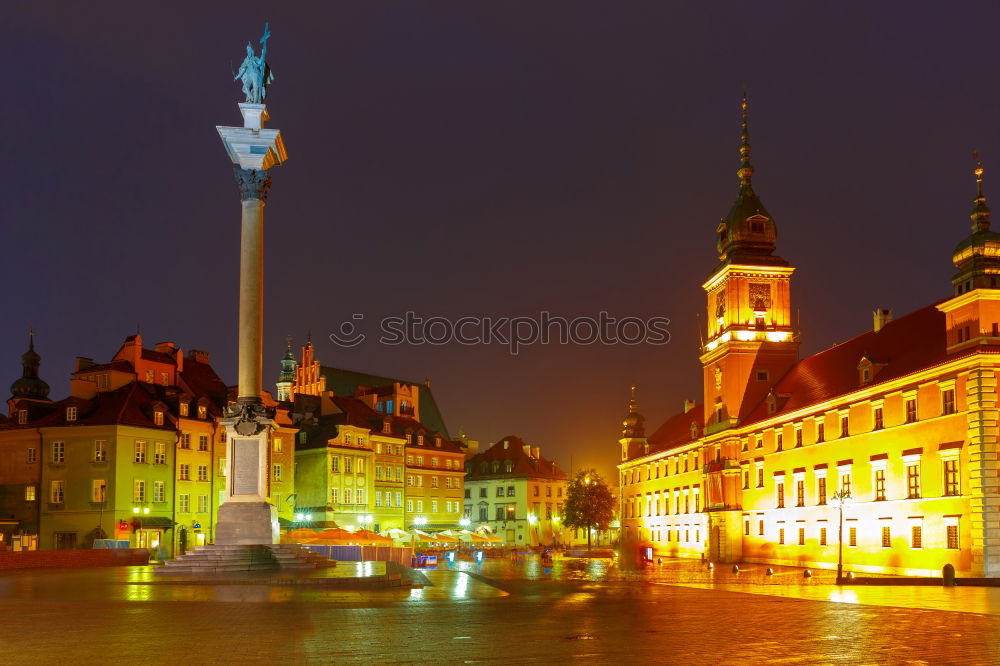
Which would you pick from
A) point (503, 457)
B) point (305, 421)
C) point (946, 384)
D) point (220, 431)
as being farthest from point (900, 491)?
→ point (503, 457)

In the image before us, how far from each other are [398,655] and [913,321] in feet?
169

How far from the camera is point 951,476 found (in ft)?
165

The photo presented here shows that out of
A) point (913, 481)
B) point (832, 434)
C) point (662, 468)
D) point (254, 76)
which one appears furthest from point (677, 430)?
point (254, 76)

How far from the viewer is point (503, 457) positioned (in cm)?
13788

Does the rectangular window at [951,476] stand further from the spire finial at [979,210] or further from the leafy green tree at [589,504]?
the leafy green tree at [589,504]

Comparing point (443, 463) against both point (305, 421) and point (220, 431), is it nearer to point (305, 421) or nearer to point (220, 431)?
point (305, 421)

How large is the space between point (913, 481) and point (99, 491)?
51269 millimetres

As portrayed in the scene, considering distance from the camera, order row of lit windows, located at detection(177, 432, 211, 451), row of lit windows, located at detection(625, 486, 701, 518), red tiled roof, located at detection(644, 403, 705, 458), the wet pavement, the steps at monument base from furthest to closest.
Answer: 1. red tiled roof, located at detection(644, 403, 705, 458)
2. row of lit windows, located at detection(625, 486, 701, 518)
3. row of lit windows, located at detection(177, 432, 211, 451)
4. the steps at monument base
5. the wet pavement

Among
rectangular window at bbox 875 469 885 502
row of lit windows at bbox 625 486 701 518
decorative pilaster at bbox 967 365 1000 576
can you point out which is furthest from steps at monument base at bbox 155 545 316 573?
row of lit windows at bbox 625 486 701 518

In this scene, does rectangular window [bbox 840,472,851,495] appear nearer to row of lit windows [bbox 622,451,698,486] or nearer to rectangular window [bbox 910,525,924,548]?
rectangular window [bbox 910,525,924,548]

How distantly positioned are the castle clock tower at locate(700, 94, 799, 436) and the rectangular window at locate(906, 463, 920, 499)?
2667cm

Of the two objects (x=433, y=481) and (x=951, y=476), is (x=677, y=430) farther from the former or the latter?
(x=951, y=476)

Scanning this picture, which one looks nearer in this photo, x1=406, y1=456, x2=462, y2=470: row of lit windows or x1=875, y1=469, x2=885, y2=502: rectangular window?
x1=875, y1=469, x2=885, y2=502: rectangular window

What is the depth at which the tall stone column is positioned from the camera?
40031mm
